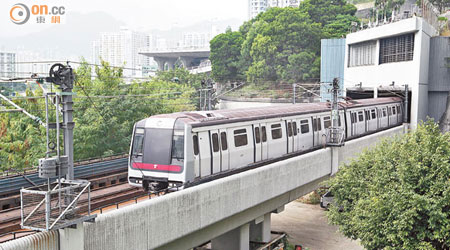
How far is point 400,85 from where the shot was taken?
128ft

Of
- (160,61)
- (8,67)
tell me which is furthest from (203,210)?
(160,61)

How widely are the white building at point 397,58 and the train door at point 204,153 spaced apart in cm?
2598

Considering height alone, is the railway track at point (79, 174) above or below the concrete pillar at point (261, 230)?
above

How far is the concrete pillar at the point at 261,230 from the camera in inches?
808

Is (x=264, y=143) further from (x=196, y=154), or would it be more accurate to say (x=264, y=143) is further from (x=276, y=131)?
(x=196, y=154)

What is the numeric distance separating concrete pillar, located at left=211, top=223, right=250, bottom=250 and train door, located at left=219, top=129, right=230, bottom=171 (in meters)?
2.63

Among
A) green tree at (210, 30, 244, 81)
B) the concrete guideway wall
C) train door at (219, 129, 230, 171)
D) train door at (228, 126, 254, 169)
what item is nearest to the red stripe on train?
the concrete guideway wall

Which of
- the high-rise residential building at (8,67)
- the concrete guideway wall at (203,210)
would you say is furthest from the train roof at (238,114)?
the high-rise residential building at (8,67)

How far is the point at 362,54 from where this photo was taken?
44969mm

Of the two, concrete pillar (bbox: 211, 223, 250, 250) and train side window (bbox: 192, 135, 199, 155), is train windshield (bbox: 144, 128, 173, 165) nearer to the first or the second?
train side window (bbox: 192, 135, 199, 155)

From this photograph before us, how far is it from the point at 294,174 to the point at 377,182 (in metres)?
4.04

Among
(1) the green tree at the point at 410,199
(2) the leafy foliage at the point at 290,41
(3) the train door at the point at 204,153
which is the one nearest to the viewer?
(1) the green tree at the point at 410,199

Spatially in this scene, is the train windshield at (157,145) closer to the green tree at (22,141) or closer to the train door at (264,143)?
the train door at (264,143)

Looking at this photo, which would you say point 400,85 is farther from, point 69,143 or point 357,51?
point 69,143
